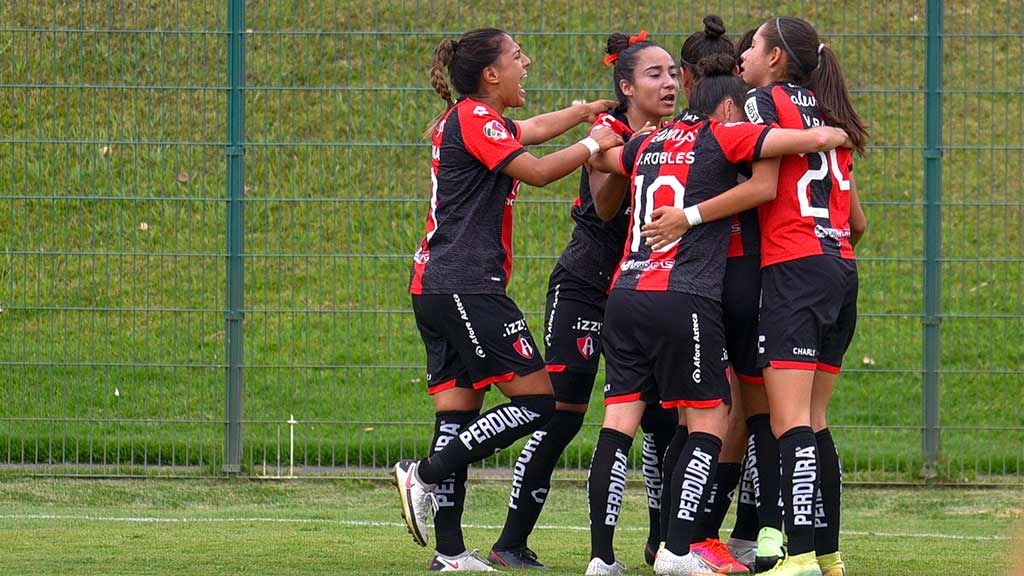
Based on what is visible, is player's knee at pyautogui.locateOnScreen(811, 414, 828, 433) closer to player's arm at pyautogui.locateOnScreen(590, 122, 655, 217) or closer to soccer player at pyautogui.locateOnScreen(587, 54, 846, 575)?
soccer player at pyautogui.locateOnScreen(587, 54, 846, 575)

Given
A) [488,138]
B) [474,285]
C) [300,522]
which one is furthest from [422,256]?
[300,522]

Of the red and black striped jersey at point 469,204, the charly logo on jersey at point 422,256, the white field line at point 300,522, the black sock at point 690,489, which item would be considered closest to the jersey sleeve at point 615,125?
the red and black striped jersey at point 469,204

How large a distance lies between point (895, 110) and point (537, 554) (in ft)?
15.3

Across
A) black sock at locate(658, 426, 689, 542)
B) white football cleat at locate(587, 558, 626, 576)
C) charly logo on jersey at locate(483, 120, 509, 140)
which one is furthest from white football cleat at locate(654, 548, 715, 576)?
charly logo on jersey at locate(483, 120, 509, 140)

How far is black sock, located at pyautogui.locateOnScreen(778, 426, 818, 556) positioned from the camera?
5.08 meters

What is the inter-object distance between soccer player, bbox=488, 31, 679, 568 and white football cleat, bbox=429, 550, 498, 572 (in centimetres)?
22

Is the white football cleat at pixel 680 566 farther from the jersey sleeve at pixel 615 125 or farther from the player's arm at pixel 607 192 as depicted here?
the jersey sleeve at pixel 615 125

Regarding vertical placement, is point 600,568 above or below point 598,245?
below

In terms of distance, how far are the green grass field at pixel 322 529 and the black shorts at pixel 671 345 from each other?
85 cm

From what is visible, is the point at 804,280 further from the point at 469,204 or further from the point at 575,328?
the point at 469,204

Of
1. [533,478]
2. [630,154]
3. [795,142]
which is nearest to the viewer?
[795,142]

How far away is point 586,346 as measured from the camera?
229 inches

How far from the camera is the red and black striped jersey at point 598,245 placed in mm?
5840

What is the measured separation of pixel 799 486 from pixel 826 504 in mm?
286
